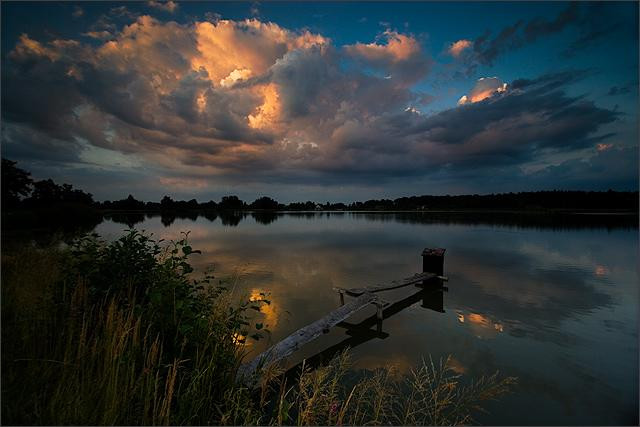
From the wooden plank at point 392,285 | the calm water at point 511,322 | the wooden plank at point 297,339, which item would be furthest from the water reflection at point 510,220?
the wooden plank at point 297,339

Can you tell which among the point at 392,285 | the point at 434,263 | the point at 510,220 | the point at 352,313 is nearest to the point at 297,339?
the point at 352,313

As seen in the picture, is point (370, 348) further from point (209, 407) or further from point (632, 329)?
point (632, 329)

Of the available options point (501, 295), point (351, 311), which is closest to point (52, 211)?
point (351, 311)

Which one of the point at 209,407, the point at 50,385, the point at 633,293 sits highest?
the point at 50,385

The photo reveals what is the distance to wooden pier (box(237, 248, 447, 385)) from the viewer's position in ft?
20.0

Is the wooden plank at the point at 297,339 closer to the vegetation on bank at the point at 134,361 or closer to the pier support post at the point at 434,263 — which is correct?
the vegetation on bank at the point at 134,361

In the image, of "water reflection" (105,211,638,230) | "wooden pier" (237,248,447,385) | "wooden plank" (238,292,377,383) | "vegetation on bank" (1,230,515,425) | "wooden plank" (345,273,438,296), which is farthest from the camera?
"water reflection" (105,211,638,230)

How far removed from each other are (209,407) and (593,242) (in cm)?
4731

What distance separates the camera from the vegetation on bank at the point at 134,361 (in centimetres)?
318

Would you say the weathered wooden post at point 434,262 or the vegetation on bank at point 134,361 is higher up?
the vegetation on bank at point 134,361

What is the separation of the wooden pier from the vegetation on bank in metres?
0.65

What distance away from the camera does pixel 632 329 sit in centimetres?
1062

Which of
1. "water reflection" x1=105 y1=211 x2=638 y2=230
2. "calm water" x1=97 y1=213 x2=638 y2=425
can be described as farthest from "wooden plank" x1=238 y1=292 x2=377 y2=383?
"water reflection" x1=105 y1=211 x2=638 y2=230

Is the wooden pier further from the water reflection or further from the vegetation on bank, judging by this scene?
the water reflection
